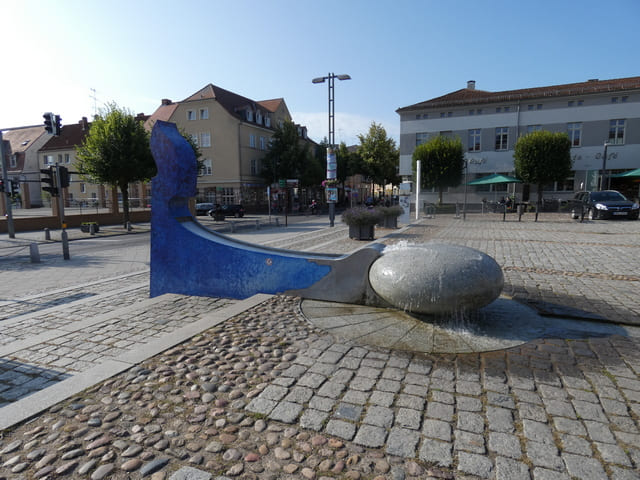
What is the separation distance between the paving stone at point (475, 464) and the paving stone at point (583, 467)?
0.45 metres

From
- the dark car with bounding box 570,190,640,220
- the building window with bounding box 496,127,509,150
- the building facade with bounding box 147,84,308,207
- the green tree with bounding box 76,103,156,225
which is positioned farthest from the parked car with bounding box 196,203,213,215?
the dark car with bounding box 570,190,640,220

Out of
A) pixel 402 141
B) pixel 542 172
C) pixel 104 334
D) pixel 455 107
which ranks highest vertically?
pixel 455 107

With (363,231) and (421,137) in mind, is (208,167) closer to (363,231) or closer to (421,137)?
(421,137)

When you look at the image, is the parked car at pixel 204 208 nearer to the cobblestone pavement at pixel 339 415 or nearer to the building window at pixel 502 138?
the building window at pixel 502 138

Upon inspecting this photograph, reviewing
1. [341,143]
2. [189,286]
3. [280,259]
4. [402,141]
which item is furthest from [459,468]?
[341,143]

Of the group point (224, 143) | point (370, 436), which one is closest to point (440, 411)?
point (370, 436)

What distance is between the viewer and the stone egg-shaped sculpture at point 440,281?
4312mm

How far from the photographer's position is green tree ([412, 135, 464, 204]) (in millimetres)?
33938

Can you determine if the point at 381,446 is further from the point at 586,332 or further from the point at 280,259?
the point at 280,259

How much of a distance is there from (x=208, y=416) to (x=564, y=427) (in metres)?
2.54

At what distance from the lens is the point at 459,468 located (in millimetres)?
2244

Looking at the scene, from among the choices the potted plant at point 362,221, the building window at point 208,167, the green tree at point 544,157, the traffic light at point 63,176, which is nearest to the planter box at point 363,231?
the potted plant at point 362,221

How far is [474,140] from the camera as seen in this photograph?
38.3 meters

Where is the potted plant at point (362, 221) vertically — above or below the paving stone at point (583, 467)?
above
